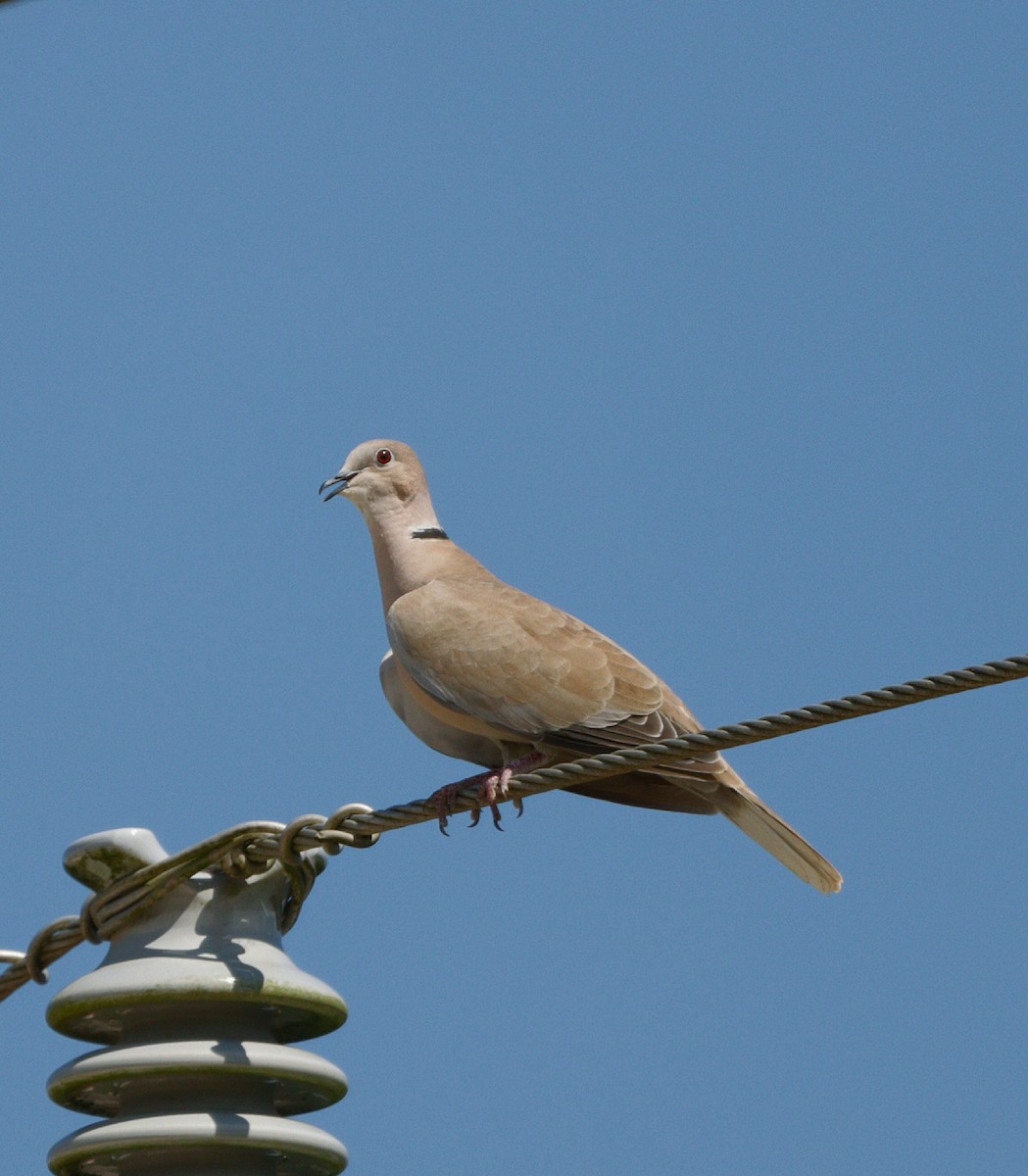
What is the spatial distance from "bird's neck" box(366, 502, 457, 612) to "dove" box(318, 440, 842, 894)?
0.21 ft


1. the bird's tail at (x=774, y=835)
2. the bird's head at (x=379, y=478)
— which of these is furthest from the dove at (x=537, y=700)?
the bird's head at (x=379, y=478)

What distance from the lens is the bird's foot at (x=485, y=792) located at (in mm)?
5461

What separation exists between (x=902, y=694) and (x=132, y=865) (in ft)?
5.46

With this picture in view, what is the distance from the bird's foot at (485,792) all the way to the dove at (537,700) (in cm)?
1

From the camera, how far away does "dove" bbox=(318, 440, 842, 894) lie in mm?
6039

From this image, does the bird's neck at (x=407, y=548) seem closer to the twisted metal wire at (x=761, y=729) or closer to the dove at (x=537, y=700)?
the dove at (x=537, y=700)

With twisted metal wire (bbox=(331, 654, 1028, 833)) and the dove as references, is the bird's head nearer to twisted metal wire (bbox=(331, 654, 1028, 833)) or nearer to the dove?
the dove

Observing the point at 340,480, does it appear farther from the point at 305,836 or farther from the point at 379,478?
the point at 305,836

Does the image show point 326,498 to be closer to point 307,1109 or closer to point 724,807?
point 724,807

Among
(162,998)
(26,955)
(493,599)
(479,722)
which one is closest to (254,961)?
(162,998)

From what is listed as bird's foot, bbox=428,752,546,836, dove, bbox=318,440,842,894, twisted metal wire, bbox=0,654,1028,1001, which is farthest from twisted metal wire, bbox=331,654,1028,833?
dove, bbox=318,440,842,894

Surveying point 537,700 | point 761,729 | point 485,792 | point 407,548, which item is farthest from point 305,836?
point 407,548

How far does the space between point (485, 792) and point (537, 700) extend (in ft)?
2.58

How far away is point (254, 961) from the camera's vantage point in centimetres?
373
